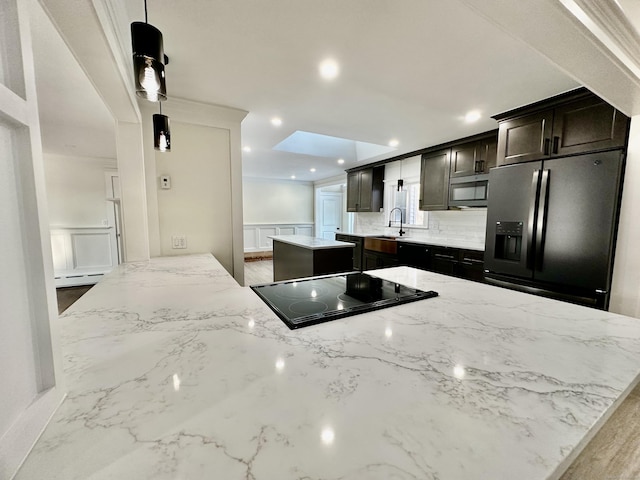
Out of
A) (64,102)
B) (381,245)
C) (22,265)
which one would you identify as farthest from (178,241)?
(381,245)

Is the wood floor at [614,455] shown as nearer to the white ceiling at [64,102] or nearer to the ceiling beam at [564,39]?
the ceiling beam at [564,39]

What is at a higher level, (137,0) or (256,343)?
(137,0)

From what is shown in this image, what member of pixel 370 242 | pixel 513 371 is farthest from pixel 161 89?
pixel 370 242

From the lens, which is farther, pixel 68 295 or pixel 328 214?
pixel 328 214

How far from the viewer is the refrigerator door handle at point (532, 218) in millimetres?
2320

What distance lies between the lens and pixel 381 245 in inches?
179

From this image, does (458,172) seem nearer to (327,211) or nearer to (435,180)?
(435,180)

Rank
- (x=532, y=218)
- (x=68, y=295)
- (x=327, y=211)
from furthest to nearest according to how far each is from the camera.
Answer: (x=327, y=211), (x=68, y=295), (x=532, y=218)

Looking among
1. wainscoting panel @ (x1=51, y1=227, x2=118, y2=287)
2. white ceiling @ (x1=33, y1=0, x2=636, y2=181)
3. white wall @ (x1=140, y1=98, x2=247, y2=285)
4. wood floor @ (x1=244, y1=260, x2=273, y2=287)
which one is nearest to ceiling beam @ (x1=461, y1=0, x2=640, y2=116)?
white ceiling @ (x1=33, y1=0, x2=636, y2=181)

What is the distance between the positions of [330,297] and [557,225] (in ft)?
7.19

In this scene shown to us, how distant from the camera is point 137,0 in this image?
1302 millimetres

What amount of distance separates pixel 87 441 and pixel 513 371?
0.90 metres

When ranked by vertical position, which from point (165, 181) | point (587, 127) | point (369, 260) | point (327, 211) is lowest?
point (369, 260)

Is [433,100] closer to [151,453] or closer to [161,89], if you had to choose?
[161,89]
